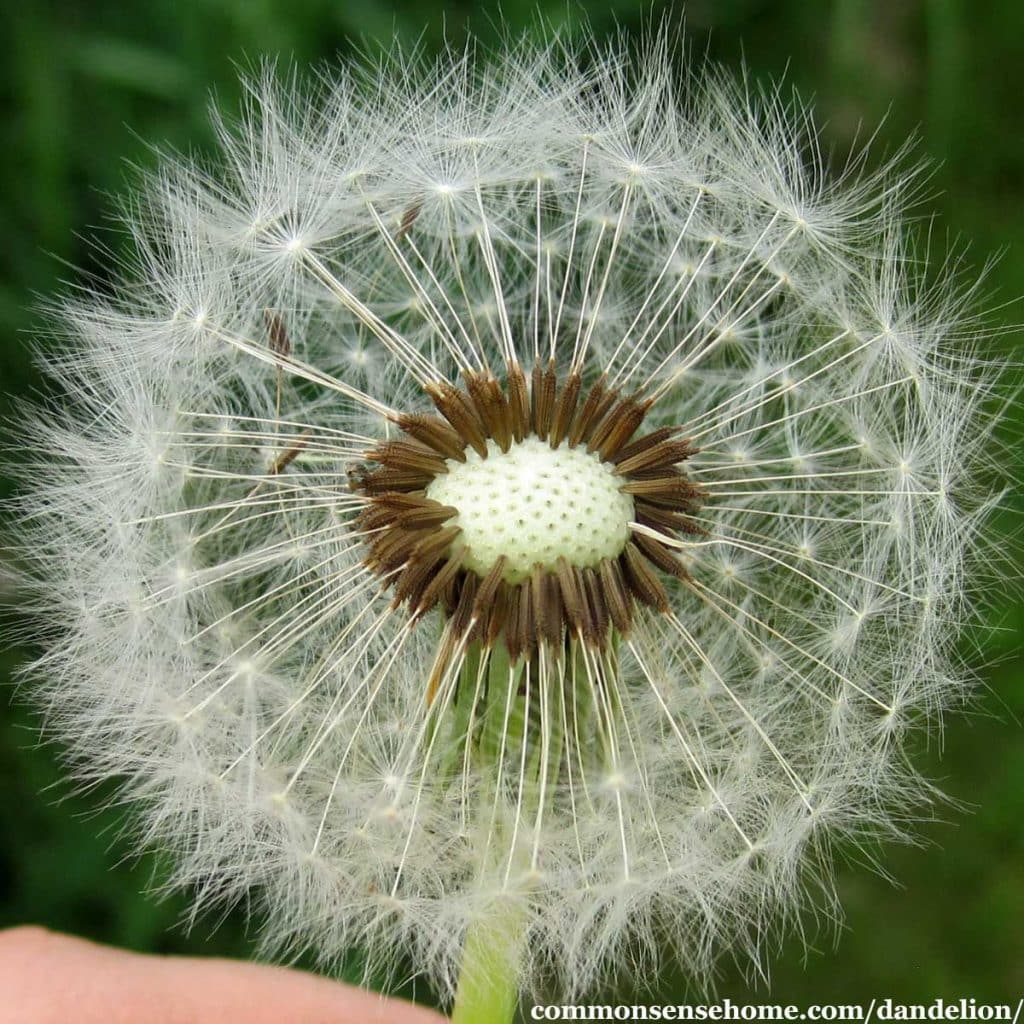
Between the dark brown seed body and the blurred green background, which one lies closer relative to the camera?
the dark brown seed body

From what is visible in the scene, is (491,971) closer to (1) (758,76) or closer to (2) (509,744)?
(2) (509,744)

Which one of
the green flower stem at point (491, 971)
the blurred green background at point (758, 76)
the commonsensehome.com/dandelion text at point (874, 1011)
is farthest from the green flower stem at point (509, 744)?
the commonsensehome.com/dandelion text at point (874, 1011)

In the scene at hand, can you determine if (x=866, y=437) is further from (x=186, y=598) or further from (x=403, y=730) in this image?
(x=186, y=598)

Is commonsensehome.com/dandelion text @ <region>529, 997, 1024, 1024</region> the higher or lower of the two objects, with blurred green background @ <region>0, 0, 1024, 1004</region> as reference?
lower

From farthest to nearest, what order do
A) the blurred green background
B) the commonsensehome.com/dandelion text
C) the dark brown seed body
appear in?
the commonsensehome.com/dandelion text, the blurred green background, the dark brown seed body

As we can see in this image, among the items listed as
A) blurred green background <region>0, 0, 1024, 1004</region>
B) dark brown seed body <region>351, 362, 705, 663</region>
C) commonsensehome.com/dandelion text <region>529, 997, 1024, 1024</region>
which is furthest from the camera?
commonsensehome.com/dandelion text <region>529, 997, 1024, 1024</region>

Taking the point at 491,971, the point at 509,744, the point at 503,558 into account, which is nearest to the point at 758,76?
the point at 503,558

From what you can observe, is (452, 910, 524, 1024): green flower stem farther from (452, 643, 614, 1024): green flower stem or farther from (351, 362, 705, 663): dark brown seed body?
(351, 362, 705, 663): dark brown seed body

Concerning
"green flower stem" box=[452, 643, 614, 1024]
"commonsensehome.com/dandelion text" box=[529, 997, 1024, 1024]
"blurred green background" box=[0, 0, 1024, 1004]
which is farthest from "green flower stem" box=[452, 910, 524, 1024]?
"commonsensehome.com/dandelion text" box=[529, 997, 1024, 1024]

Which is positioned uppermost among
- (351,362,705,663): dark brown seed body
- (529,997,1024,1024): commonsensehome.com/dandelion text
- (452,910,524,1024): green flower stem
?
(351,362,705,663): dark brown seed body
